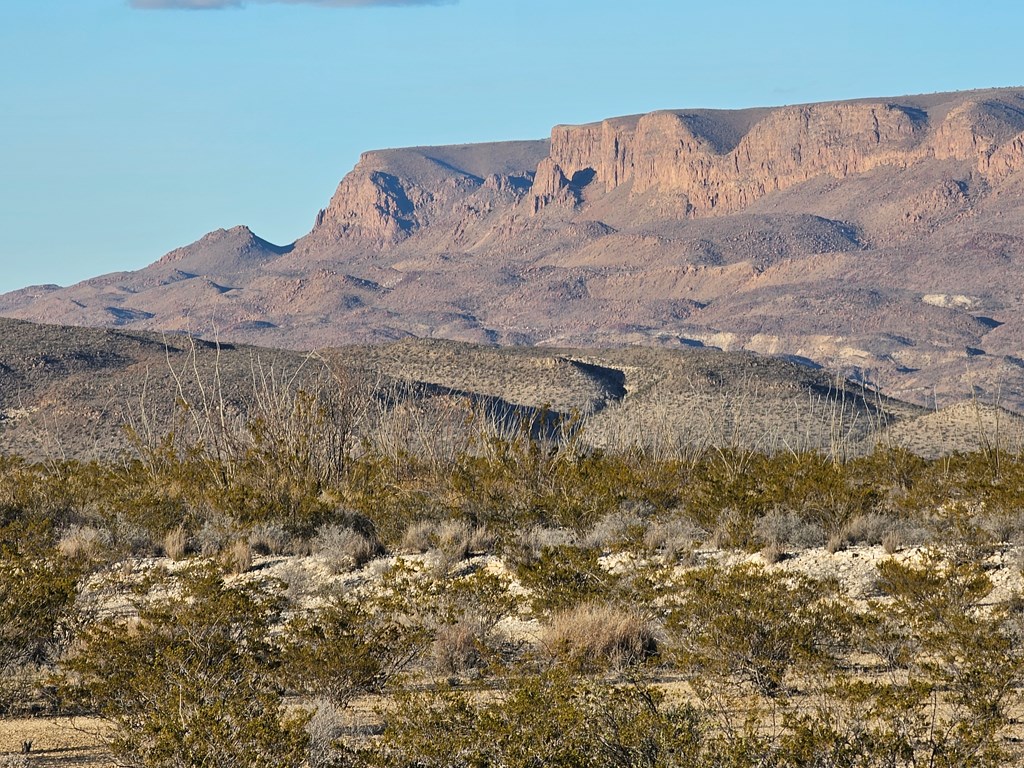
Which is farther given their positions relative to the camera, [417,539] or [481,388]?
[481,388]

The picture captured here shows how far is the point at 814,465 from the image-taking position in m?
22.4

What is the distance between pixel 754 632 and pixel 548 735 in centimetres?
364

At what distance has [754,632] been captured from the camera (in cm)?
1109

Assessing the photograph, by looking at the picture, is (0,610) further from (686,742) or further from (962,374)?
(962,374)

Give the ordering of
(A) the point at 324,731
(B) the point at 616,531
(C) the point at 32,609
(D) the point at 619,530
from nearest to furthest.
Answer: (A) the point at 324,731 → (C) the point at 32,609 → (B) the point at 616,531 → (D) the point at 619,530

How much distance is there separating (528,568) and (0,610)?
4.80m

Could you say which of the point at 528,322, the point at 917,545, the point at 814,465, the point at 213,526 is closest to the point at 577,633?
the point at 917,545

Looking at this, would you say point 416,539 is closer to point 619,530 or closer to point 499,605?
point 619,530

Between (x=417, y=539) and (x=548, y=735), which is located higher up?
(x=548, y=735)

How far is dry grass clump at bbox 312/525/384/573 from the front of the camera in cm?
1733

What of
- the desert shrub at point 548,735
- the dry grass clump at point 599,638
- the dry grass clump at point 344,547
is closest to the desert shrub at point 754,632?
the dry grass clump at point 599,638

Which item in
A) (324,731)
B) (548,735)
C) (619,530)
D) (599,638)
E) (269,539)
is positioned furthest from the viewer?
(269,539)

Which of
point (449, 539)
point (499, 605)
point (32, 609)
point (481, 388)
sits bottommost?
point (481, 388)

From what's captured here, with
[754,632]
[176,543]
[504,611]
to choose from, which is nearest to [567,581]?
[504,611]
